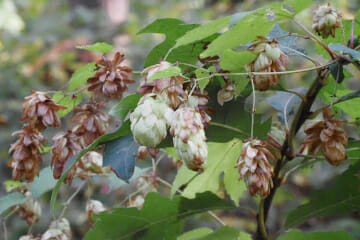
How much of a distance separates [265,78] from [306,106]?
140 millimetres

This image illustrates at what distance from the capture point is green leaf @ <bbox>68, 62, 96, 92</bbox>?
29.7 inches

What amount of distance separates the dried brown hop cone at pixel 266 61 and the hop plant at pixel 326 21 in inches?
5.6

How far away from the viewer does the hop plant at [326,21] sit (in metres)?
0.70

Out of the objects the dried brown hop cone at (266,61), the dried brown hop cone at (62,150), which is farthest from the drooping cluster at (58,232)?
the dried brown hop cone at (266,61)

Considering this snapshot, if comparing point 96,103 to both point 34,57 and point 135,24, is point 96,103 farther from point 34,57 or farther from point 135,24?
point 135,24

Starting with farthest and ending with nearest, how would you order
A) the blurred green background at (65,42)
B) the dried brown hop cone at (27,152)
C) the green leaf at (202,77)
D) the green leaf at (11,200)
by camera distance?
the blurred green background at (65,42) < the green leaf at (11,200) < the dried brown hop cone at (27,152) < the green leaf at (202,77)

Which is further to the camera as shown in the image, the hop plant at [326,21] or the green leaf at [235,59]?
the hop plant at [326,21]

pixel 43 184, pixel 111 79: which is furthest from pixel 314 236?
pixel 43 184

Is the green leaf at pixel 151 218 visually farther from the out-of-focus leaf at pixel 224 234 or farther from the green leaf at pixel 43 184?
the green leaf at pixel 43 184

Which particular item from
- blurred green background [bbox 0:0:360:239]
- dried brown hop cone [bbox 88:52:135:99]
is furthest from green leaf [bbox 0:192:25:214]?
blurred green background [bbox 0:0:360:239]

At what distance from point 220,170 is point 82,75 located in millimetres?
345

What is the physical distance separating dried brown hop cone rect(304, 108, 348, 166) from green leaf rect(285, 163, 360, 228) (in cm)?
17

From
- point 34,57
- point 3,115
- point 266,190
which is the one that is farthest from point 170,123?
point 34,57

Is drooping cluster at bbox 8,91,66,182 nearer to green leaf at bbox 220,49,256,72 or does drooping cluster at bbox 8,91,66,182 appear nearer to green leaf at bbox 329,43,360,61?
green leaf at bbox 220,49,256,72
